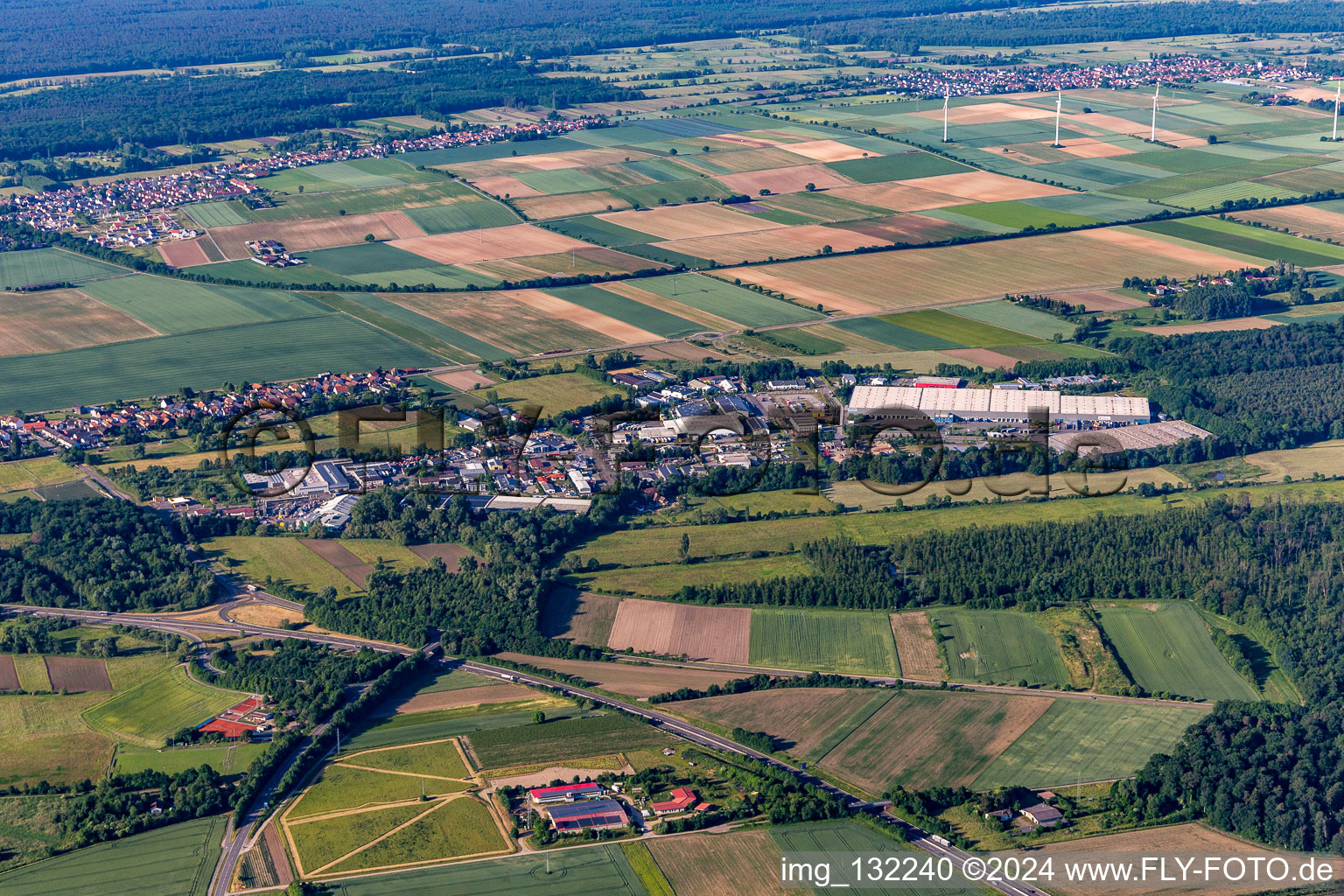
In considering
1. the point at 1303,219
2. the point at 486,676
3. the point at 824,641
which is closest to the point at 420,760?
the point at 486,676

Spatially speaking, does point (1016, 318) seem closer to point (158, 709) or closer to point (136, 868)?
point (158, 709)

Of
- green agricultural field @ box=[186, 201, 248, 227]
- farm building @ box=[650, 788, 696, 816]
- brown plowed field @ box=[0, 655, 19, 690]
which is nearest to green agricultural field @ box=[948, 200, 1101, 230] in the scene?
green agricultural field @ box=[186, 201, 248, 227]

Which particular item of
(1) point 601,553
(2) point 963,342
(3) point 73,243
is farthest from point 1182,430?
(3) point 73,243

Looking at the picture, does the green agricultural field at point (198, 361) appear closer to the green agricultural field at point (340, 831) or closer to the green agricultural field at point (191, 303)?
the green agricultural field at point (191, 303)

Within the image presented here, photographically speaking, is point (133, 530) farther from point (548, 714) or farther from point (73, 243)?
point (73, 243)

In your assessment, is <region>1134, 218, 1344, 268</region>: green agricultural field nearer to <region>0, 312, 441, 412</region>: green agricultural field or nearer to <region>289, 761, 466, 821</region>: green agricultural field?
<region>0, 312, 441, 412</region>: green agricultural field
